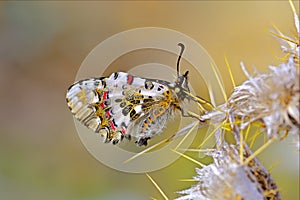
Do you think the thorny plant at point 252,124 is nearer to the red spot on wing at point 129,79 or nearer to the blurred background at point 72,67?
the red spot on wing at point 129,79

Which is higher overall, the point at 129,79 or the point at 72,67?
the point at 129,79

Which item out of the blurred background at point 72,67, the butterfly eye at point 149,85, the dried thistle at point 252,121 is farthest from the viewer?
the blurred background at point 72,67

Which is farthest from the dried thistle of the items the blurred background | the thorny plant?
the blurred background

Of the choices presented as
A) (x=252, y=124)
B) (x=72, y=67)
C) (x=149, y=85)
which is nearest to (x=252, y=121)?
(x=252, y=124)

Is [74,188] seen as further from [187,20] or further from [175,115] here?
[175,115]

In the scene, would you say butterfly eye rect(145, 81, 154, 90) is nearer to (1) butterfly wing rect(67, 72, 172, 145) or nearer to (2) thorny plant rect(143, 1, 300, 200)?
(1) butterfly wing rect(67, 72, 172, 145)

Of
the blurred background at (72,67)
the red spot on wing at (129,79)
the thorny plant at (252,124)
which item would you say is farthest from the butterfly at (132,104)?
the blurred background at (72,67)

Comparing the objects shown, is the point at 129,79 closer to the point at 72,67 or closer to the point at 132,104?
the point at 132,104
